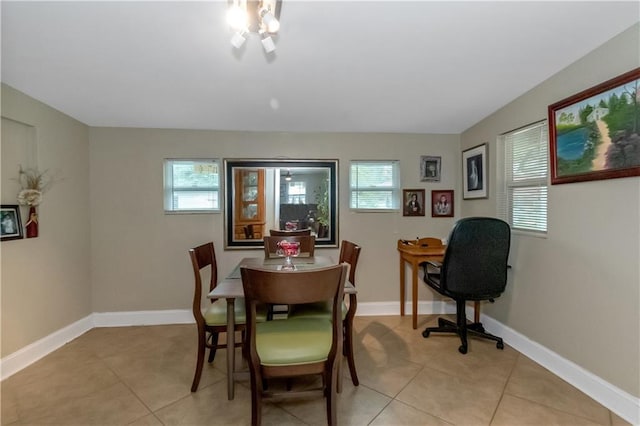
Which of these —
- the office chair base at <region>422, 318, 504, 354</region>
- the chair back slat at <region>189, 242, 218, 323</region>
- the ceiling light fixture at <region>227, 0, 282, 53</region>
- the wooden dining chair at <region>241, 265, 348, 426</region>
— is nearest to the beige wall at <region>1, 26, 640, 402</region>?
the office chair base at <region>422, 318, 504, 354</region>

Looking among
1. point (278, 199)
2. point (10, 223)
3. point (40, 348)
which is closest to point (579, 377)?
point (278, 199)

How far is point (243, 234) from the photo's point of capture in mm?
3260

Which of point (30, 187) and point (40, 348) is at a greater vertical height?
point (30, 187)

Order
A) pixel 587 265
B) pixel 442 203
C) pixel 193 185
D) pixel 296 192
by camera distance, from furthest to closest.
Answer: pixel 442 203 → pixel 296 192 → pixel 193 185 → pixel 587 265

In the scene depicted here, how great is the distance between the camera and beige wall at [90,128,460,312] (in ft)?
10.0

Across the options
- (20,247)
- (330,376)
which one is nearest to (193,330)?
(20,247)

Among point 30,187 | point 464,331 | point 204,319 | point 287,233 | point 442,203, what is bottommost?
point 464,331

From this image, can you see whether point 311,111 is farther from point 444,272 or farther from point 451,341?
point 451,341

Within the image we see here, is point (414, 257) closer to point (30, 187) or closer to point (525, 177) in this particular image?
point (525, 177)

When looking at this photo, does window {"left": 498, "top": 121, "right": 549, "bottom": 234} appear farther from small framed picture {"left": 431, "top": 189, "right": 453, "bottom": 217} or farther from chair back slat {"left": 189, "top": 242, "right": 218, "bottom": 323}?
chair back slat {"left": 189, "top": 242, "right": 218, "bottom": 323}

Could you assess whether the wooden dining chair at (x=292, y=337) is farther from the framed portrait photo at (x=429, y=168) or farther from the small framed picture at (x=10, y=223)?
the framed portrait photo at (x=429, y=168)

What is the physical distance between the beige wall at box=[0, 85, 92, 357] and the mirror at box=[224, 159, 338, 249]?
1.44 m

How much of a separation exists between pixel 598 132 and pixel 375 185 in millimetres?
1960

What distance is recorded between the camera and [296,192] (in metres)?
3.31
